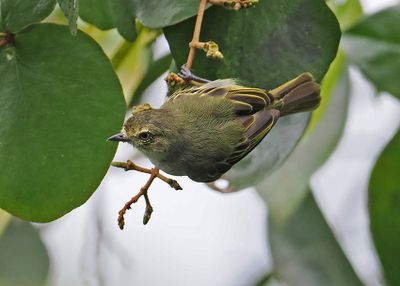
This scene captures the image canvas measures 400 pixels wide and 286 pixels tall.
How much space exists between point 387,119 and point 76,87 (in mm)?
1656

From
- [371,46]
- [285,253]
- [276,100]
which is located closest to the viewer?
[276,100]

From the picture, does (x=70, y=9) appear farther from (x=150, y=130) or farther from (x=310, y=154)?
(x=310, y=154)

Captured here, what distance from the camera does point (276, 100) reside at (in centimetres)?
159

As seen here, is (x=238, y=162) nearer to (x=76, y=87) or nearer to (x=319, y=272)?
(x=76, y=87)

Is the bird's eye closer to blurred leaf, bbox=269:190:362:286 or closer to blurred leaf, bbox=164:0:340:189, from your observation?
blurred leaf, bbox=164:0:340:189

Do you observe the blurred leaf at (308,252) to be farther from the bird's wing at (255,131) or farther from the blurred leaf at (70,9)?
the blurred leaf at (70,9)

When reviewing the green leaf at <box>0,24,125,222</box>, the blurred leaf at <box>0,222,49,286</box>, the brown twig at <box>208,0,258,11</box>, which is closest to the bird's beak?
the green leaf at <box>0,24,125,222</box>

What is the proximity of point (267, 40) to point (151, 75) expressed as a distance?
1.49 feet

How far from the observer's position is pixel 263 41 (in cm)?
147

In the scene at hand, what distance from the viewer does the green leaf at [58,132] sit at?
4.57ft

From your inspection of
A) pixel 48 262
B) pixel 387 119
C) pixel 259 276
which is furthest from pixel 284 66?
pixel 387 119

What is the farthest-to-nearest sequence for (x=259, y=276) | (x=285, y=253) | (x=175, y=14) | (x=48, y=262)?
1. (x=259, y=276)
2. (x=48, y=262)
3. (x=285, y=253)
4. (x=175, y=14)

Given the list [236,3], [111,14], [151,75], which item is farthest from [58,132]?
[151,75]

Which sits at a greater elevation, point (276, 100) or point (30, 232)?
point (276, 100)
